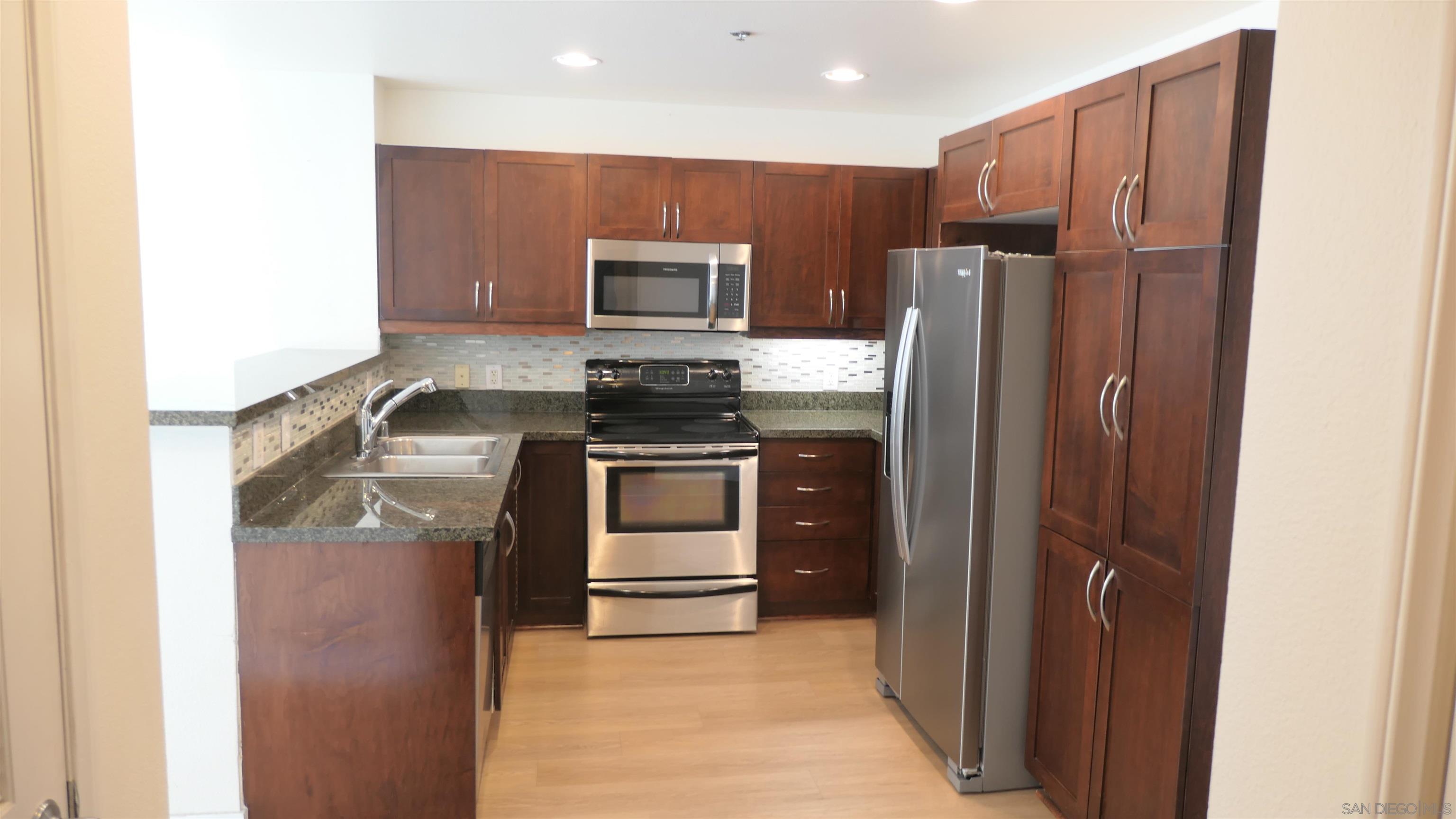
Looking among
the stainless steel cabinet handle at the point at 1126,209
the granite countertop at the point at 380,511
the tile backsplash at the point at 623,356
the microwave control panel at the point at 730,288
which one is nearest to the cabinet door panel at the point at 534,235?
the tile backsplash at the point at 623,356

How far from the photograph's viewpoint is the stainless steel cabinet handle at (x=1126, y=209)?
2248 millimetres

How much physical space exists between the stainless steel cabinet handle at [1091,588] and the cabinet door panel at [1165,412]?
0.22ft

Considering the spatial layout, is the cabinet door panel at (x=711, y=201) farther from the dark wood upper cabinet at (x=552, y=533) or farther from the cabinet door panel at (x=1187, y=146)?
the cabinet door panel at (x=1187, y=146)

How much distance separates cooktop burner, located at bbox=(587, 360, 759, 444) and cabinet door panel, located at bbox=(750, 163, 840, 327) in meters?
0.37

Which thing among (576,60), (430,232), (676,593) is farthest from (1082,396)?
(430,232)

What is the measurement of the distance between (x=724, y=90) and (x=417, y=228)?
57.2 inches

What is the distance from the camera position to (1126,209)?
7.48ft

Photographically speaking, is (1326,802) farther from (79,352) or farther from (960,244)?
(960,244)

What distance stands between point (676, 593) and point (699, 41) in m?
2.24

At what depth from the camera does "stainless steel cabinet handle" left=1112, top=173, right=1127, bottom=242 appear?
2.29 metres

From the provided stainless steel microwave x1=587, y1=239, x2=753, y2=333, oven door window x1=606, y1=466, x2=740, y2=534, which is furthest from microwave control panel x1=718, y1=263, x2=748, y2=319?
oven door window x1=606, y1=466, x2=740, y2=534

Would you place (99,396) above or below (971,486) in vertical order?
above

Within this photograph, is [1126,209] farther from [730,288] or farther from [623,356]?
[623,356]

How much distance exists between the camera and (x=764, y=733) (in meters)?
3.28
